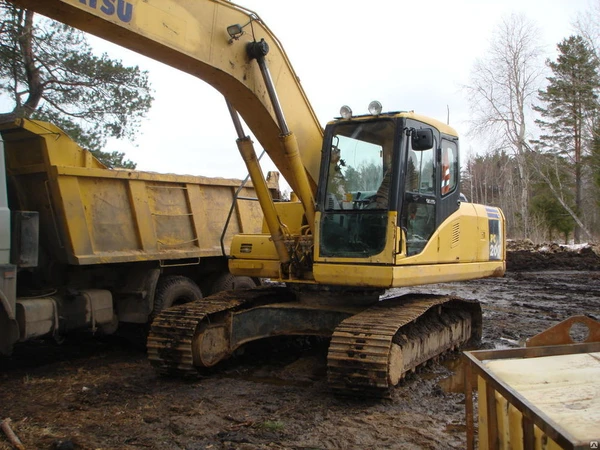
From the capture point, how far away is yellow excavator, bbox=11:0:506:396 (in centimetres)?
532

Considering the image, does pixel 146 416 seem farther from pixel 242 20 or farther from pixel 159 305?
pixel 242 20

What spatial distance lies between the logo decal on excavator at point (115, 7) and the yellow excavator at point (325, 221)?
6cm

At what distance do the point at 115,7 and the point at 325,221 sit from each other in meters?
2.77

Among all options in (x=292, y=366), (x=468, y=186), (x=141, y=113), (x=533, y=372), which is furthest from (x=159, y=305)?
(x=468, y=186)

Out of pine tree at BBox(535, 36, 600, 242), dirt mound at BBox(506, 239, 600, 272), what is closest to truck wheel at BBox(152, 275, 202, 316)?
dirt mound at BBox(506, 239, 600, 272)

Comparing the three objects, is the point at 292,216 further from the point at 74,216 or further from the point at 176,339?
the point at 74,216

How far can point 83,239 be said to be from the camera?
22.3ft

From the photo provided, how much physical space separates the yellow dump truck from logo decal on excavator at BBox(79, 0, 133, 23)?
2.36 m

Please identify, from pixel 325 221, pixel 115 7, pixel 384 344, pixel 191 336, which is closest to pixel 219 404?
pixel 191 336

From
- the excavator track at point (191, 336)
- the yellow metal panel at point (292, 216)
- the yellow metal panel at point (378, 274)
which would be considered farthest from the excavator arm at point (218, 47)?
the excavator track at point (191, 336)

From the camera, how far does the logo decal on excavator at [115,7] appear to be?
4469 millimetres

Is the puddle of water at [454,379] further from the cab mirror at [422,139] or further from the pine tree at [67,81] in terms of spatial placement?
the pine tree at [67,81]

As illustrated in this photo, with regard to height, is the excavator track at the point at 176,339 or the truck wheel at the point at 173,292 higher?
the truck wheel at the point at 173,292

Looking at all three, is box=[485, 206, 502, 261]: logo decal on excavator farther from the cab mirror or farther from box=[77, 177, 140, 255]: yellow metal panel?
box=[77, 177, 140, 255]: yellow metal panel
